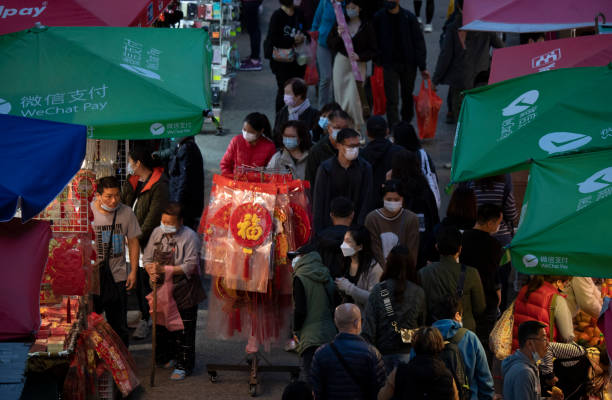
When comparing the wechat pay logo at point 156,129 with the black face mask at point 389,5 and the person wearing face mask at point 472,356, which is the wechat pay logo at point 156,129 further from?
the black face mask at point 389,5

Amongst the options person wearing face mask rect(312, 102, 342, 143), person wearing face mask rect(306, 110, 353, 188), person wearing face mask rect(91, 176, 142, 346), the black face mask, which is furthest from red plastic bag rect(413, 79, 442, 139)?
person wearing face mask rect(91, 176, 142, 346)

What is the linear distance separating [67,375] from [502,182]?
446 cm

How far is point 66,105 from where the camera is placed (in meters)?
7.67

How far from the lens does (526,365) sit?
641cm

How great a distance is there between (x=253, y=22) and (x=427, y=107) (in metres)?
5.61

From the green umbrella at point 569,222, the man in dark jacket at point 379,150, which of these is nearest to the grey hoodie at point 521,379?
the green umbrella at point 569,222

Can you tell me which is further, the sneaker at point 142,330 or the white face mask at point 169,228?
the sneaker at point 142,330

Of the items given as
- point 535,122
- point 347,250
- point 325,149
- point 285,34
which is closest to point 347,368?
point 347,250

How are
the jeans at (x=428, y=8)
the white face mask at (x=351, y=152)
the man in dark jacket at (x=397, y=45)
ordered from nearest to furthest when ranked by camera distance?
the white face mask at (x=351, y=152), the man in dark jacket at (x=397, y=45), the jeans at (x=428, y=8)

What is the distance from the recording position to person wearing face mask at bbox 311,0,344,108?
12.9m

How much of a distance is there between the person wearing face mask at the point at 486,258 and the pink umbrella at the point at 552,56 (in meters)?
1.30

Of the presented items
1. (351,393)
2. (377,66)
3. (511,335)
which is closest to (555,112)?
(511,335)

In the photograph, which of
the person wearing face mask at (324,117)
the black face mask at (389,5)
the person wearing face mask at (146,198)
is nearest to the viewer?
the person wearing face mask at (146,198)

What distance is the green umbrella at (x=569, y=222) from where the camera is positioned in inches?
217
